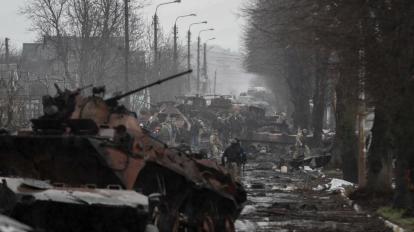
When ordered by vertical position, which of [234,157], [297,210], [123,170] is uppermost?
[123,170]

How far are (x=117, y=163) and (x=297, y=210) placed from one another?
8980 millimetres

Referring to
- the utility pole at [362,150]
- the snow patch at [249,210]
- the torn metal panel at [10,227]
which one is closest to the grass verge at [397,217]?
the snow patch at [249,210]

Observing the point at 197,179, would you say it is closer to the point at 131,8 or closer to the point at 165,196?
the point at 165,196

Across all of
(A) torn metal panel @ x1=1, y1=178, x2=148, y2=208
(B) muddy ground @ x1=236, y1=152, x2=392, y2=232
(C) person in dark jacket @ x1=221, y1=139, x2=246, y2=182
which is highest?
(A) torn metal panel @ x1=1, y1=178, x2=148, y2=208

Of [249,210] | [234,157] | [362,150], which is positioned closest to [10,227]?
[249,210]

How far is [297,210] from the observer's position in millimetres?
20922

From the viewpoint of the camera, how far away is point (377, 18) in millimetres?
20047

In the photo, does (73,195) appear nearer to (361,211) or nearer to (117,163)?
(117,163)

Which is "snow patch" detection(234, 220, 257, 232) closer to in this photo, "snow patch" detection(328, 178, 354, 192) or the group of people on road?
"snow patch" detection(328, 178, 354, 192)

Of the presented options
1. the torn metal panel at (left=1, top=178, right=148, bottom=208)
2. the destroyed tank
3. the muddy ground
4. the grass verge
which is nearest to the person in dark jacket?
the muddy ground

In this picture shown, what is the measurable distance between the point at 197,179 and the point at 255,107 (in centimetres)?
4270

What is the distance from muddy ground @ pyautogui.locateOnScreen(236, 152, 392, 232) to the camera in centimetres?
1762

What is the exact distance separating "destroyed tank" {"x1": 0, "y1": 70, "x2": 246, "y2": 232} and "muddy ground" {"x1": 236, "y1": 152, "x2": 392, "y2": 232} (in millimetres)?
2138

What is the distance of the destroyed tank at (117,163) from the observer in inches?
497
